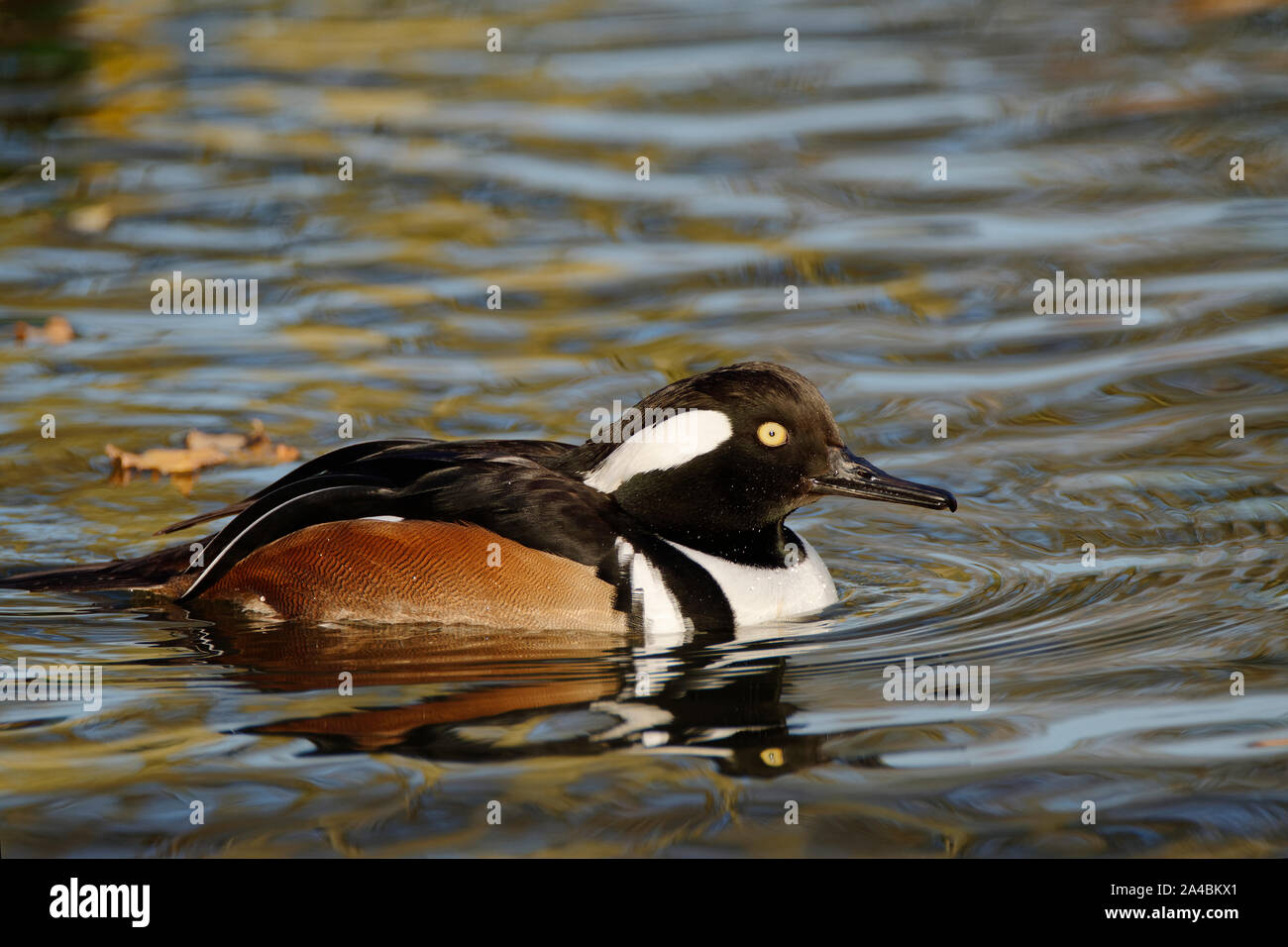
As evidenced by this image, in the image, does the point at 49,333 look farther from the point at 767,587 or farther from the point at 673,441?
the point at 767,587

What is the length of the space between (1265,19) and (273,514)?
11.3 metres

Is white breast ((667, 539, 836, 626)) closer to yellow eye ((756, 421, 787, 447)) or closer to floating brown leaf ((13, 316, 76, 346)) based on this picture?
yellow eye ((756, 421, 787, 447))

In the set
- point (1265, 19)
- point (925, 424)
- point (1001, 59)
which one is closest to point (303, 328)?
point (925, 424)

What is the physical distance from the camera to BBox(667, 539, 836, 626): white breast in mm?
6988

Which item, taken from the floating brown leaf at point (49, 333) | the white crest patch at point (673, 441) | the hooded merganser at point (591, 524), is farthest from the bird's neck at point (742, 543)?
the floating brown leaf at point (49, 333)

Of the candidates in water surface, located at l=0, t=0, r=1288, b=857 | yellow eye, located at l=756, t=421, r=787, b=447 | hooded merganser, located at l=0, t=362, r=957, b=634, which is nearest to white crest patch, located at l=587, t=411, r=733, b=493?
hooded merganser, located at l=0, t=362, r=957, b=634

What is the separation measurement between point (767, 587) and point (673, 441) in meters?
0.65

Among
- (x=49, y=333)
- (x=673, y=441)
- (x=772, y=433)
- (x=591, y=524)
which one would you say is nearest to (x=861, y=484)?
(x=772, y=433)

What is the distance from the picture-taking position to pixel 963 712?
19.9 feet

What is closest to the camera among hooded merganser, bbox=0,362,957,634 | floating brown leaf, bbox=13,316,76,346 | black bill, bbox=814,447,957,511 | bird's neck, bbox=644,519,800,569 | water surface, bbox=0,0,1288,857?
water surface, bbox=0,0,1288,857

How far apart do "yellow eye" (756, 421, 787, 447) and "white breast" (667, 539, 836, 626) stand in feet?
1.64

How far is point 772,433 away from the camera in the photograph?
6.89 meters

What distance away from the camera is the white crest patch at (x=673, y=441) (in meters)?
6.91

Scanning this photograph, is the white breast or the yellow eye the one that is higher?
the yellow eye
